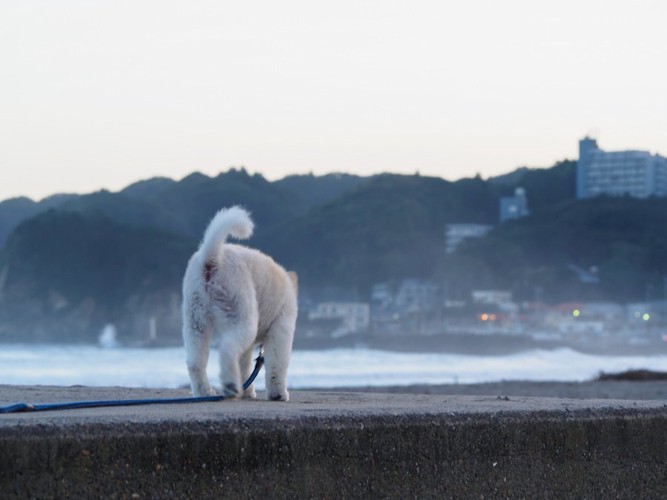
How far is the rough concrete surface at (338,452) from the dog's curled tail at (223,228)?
1.04 metres

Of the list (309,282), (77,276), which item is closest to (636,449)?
(77,276)

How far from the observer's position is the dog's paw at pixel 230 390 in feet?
21.5

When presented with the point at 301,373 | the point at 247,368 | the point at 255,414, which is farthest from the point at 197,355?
the point at 301,373

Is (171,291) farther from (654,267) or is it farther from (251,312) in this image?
(251,312)

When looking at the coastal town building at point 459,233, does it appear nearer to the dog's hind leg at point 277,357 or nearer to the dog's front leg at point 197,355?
the dog's hind leg at point 277,357

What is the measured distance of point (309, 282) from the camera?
107500 mm

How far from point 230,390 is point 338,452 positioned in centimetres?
198

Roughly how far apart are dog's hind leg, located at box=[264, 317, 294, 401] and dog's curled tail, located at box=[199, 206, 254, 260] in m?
0.73

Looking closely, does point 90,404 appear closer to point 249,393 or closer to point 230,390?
point 230,390

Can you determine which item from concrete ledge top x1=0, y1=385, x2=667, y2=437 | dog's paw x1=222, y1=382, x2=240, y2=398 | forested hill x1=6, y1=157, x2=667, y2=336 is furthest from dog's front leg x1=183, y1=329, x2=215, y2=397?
forested hill x1=6, y1=157, x2=667, y2=336

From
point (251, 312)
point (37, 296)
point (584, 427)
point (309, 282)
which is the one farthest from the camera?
point (309, 282)

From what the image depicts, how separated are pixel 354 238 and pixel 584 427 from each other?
10851cm

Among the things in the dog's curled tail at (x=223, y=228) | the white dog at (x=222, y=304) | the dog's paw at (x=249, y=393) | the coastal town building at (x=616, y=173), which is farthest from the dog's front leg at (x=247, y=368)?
the coastal town building at (x=616, y=173)

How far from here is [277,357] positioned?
7.01m
